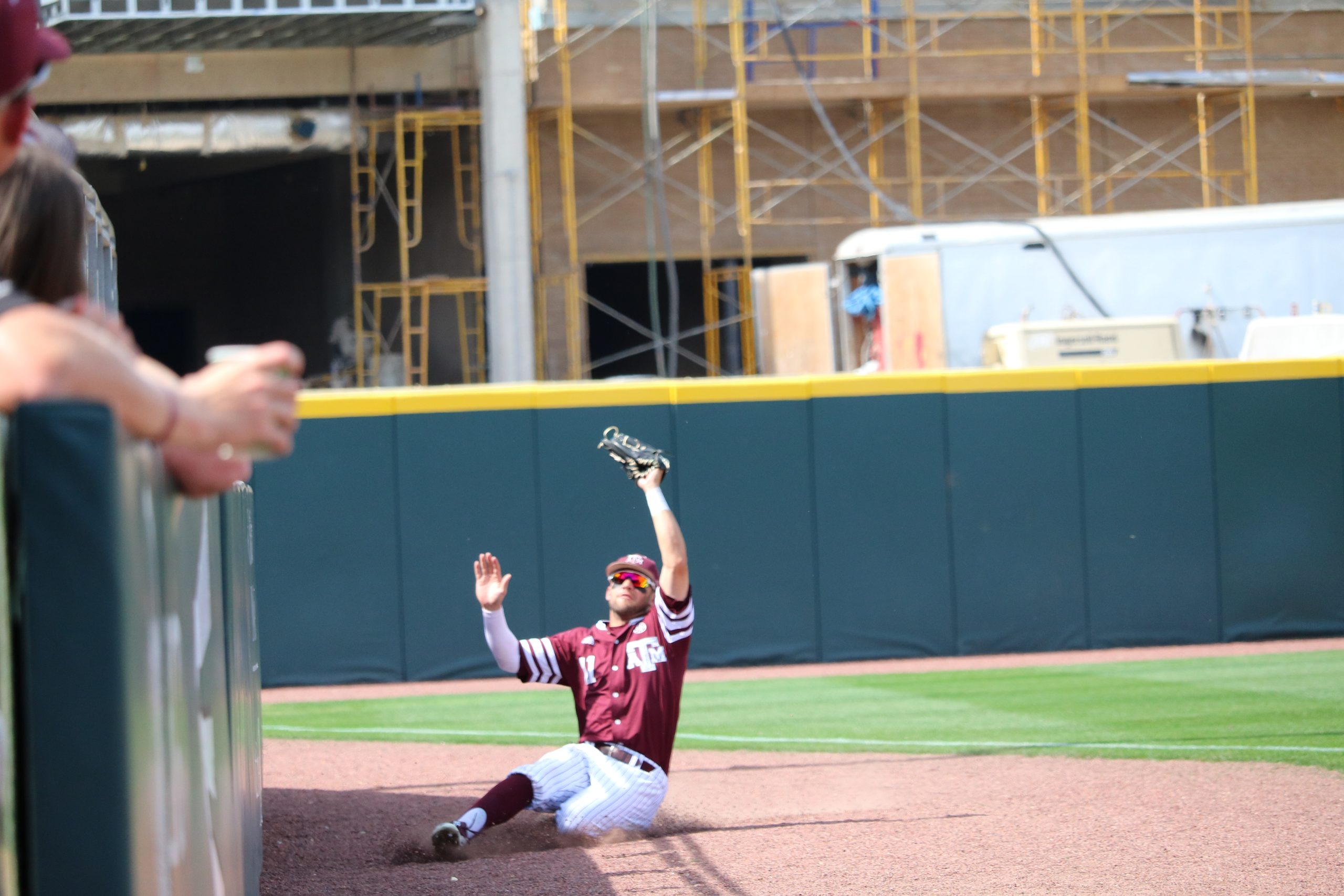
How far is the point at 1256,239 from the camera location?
17812mm

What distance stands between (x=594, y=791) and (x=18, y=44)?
4637 mm

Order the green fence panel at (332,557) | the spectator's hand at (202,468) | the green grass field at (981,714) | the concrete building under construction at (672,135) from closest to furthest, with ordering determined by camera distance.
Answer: the spectator's hand at (202,468) < the green grass field at (981,714) < the green fence panel at (332,557) < the concrete building under construction at (672,135)

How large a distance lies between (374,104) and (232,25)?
94.9 inches

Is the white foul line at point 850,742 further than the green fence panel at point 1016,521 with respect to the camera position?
No

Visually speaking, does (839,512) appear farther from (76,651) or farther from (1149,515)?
(76,651)

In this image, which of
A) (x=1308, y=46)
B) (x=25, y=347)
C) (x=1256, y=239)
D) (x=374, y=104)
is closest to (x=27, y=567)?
(x=25, y=347)

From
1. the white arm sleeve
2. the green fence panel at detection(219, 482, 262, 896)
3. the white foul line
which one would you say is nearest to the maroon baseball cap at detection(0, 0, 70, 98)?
→ the green fence panel at detection(219, 482, 262, 896)

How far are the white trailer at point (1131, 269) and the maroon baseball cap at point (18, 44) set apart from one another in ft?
52.5

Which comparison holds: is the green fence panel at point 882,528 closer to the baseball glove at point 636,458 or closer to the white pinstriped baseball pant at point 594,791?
the white pinstriped baseball pant at point 594,791

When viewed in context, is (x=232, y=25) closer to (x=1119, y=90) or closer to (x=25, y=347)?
(x=1119, y=90)

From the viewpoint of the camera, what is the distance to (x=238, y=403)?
1789 millimetres

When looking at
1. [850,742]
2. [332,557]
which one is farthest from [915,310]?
[850,742]

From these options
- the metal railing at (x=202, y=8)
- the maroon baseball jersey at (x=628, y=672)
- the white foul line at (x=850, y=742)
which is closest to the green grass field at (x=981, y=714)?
the white foul line at (x=850, y=742)

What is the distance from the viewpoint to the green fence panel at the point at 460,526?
12.8 metres
